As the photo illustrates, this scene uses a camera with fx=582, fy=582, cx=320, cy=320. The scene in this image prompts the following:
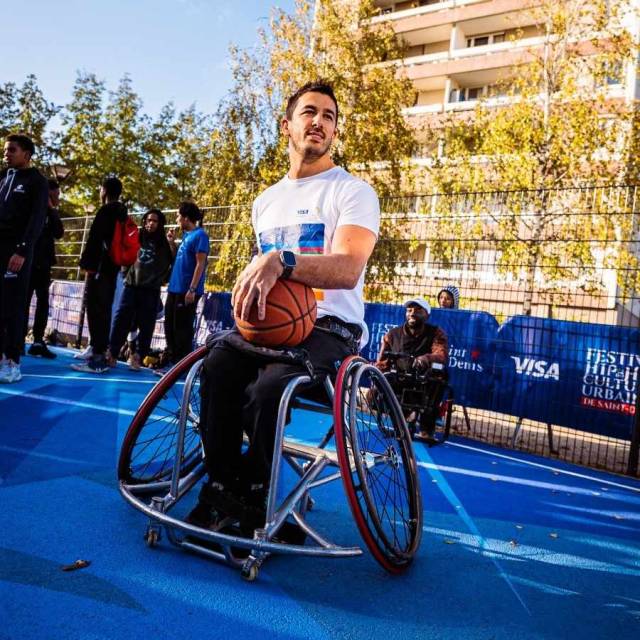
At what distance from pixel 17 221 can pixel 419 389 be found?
4.19 meters

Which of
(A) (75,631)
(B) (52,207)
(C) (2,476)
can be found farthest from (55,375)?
(A) (75,631)

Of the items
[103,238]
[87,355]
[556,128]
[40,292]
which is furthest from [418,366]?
[556,128]

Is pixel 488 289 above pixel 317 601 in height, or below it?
above

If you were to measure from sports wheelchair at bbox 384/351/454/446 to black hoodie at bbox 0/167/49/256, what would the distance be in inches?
142

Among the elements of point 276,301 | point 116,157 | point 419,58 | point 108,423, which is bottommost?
point 108,423

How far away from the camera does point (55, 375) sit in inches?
255

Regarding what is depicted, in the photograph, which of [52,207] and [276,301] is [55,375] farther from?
[276,301]

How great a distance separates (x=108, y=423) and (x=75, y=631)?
10.0ft

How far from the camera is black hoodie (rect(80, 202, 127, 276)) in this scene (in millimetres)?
6871

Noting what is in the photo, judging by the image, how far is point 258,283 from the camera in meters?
2.05

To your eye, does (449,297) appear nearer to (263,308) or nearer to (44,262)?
(44,262)

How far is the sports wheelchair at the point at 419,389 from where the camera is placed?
5871 millimetres

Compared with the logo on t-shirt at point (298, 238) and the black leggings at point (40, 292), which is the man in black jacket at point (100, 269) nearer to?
the black leggings at point (40, 292)

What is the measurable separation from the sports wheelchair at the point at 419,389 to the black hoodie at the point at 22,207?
11.8 ft
